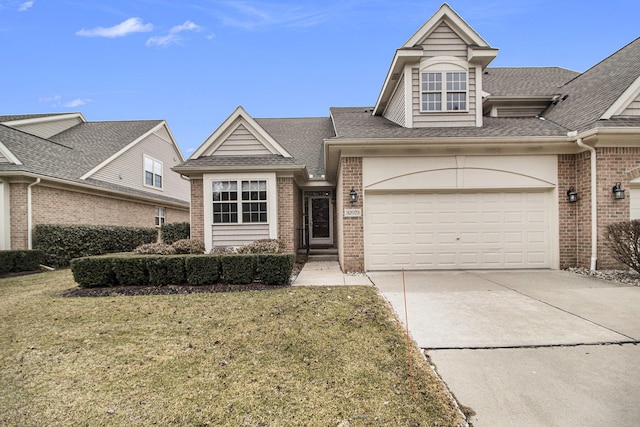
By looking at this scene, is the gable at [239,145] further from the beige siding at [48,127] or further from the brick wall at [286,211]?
the beige siding at [48,127]

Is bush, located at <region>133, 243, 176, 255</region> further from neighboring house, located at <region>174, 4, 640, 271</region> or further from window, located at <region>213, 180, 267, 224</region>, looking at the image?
window, located at <region>213, 180, 267, 224</region>

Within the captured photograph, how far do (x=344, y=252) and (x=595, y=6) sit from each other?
11.8 metres

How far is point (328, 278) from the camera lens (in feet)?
26.8

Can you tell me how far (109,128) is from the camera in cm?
1912

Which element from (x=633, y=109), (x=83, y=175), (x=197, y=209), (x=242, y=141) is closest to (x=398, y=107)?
(x=242, y=141)

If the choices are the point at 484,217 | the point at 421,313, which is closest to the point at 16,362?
the point at 421,313

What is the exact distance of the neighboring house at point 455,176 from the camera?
8.33 meters

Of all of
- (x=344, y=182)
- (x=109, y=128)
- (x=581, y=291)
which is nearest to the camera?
(x=581, y=291)

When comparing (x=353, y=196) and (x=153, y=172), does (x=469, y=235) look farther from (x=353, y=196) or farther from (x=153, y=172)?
(x=153, y=172)

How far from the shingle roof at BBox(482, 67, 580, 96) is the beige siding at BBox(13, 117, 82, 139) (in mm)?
22520

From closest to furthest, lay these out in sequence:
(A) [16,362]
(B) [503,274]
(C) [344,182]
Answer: (A) [16,362], (B) [503,274], (C) [344,182]

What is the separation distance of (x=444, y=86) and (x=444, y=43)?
143 centimetres

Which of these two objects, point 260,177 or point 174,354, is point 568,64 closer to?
point 260,177

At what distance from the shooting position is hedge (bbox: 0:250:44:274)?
955 cm
